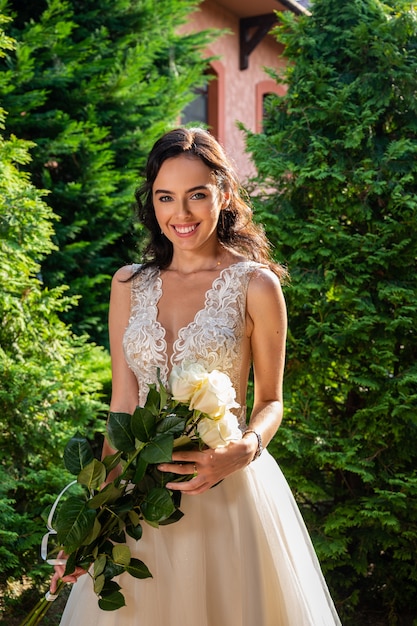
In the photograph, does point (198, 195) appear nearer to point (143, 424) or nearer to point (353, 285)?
point (143, 424)

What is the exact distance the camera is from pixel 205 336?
2.70 metres

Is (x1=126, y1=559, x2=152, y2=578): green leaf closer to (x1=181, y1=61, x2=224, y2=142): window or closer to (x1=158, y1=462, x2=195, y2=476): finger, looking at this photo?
(x1=158, y1=462, x2=195, y2=476): finger

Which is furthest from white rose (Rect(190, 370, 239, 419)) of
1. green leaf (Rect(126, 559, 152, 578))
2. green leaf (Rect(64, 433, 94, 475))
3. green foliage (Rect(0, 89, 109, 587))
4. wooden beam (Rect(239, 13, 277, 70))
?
wooden beam (Rect(239, 13, 277, 70))

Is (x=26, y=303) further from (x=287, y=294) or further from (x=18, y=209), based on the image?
(x=287, y=294)

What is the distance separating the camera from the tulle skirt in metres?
2.51

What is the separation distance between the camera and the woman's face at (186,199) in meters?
2.67

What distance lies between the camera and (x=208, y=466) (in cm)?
228

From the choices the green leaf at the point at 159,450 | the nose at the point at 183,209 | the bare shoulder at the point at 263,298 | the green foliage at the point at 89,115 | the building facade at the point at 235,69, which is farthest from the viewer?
the building facade at the point at 235,69

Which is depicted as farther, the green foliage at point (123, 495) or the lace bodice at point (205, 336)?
the lace bodice at point (205, 336)

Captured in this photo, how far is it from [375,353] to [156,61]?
17.9ft

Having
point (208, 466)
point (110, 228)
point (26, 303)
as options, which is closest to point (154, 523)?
point (208, 466)

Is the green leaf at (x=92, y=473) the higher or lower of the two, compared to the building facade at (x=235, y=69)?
lower

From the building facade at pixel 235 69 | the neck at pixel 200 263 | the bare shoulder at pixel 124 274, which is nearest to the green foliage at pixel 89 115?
the building facade at pixel 235 69

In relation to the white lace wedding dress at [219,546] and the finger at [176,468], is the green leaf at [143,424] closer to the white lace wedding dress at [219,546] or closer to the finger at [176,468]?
the finger at [176,468]
